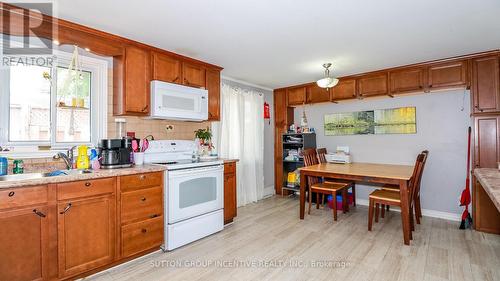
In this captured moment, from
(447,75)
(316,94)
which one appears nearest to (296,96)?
(316,94)

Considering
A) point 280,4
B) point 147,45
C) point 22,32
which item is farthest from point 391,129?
point 22,32

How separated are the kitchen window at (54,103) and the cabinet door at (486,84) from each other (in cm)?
457

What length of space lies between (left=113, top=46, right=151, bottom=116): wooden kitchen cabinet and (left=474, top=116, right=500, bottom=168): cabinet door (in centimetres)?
412

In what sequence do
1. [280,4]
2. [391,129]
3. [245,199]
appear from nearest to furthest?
[280,4], [391,129], [245,199]

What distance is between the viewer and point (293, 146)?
4949mm

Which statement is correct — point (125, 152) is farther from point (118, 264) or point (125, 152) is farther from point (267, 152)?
point (267, 152)

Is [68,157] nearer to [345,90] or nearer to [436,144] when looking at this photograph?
[345,90]

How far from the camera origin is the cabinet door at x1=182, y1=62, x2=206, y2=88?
3.23 m

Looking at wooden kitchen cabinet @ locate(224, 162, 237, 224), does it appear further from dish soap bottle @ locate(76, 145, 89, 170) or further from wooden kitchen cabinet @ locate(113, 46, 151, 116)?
dish soap bottle @ locate(76, 145, 89, 170)

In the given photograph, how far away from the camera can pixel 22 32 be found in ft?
6.91

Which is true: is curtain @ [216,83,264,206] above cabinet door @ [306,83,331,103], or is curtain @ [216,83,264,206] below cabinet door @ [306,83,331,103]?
below

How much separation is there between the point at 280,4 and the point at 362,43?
4.28 feet

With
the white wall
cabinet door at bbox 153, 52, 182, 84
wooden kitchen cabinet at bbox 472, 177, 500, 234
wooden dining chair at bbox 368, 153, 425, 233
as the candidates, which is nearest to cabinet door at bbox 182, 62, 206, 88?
cabinet door at bbox 153, 52, 182, 84

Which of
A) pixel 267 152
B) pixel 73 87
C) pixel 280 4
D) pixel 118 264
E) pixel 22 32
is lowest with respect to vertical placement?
pixel 118 264
